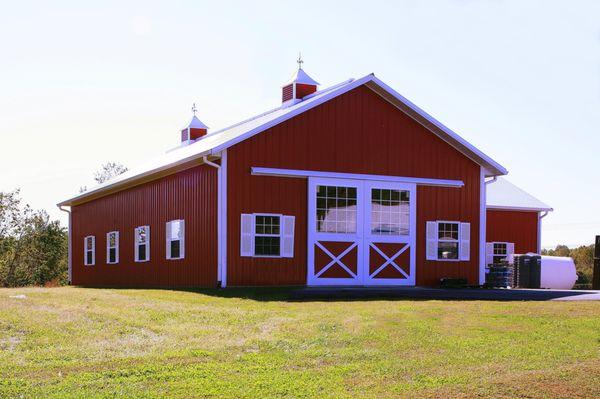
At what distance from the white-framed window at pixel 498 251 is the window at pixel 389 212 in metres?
8.99

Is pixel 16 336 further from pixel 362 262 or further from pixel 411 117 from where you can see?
pixel 411 117

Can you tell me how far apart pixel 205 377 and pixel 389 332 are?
11.6 ft

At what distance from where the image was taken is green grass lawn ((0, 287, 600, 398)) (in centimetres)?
867

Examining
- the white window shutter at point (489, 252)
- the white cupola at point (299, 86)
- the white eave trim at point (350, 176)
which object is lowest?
the white window shutter at point (489, 252)

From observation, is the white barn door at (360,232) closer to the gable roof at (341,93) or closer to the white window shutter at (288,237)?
→ the white window shutter at (288,237)

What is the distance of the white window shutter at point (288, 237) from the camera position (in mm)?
20562

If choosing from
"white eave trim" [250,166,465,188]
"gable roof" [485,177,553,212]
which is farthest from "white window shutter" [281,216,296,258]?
"gable roof" [485,177,553,212]

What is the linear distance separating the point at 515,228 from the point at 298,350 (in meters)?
21.8

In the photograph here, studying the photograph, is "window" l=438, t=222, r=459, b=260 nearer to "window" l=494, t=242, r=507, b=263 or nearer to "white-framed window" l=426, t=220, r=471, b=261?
"white-framed window" l=426, t=220, r=471, b=261

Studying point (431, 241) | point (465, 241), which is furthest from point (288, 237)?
point (465, 241)

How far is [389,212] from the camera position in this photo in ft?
72.0

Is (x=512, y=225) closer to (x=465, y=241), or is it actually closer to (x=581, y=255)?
(x=465, y=241)

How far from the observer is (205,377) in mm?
8969

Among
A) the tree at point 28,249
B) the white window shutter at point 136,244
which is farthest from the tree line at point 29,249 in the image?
the white window shutter at point 136,244
